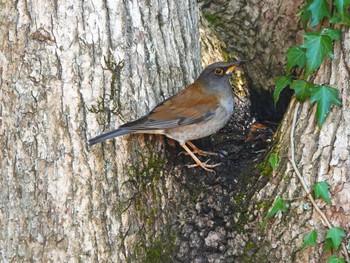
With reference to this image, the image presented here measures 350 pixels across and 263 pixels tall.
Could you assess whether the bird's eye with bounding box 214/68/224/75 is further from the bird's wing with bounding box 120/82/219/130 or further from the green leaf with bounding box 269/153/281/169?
the green leaf with bounding box 269/153/281/169

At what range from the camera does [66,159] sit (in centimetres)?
409

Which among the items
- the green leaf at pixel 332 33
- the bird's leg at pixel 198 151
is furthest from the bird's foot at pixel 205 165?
the green leaf at pixel 332 33

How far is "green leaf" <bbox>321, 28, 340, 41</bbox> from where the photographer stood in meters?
3.94

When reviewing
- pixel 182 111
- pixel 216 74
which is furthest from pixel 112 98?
pixel 216 74

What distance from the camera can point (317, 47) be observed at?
12.8 feet

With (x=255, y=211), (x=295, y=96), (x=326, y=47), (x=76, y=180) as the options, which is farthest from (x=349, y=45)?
(x=76, y=180)

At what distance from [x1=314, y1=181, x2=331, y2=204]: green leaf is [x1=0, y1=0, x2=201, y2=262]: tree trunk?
39.7 inches

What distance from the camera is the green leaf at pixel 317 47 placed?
154 inches

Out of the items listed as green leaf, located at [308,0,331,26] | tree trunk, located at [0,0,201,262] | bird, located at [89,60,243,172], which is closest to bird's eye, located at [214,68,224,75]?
bird, located at [89,60,243,172]

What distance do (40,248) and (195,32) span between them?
5.98ft

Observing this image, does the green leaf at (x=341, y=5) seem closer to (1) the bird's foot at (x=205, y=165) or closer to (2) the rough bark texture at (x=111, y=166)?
(2) the rough bark texture at (x=111, y=166)

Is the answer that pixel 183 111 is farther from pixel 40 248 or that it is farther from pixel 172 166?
pixel 40 248

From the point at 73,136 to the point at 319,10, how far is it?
169 centimetres

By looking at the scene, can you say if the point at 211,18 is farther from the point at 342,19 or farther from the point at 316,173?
the point at 316,173
